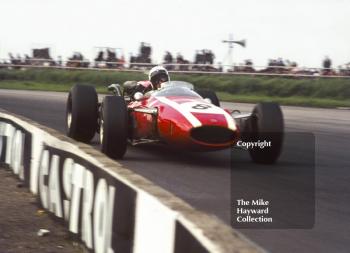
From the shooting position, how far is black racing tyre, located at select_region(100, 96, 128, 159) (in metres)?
8.51

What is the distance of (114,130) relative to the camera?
8.52 m

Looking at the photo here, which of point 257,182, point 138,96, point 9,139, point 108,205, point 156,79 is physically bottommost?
point 257,182

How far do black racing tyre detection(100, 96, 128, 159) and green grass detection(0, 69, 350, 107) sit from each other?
1604cm

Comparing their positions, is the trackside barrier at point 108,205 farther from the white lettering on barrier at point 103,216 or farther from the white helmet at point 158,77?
the white helmet at point 158,77

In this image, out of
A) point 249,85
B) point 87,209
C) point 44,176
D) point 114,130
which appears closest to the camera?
point 87,209

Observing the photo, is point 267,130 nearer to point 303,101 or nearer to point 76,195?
point 76,195

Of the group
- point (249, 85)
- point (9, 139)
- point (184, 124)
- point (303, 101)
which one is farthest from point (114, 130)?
point (249, 85)

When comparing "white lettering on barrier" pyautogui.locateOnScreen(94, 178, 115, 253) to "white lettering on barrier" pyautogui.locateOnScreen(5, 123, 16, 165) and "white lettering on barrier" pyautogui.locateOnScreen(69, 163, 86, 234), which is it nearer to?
"white lettering on barrier" pyautogui.locateOnScreen(69, 163, 86, 234)

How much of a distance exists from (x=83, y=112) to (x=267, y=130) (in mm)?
2742

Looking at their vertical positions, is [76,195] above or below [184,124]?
below

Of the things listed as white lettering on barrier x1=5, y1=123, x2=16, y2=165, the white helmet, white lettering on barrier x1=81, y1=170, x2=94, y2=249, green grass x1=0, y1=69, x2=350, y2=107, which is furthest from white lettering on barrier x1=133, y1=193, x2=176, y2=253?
green grass x1=0, y1=69, x2=350, y2=107

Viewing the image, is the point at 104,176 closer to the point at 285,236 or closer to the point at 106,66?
the point at 285,236

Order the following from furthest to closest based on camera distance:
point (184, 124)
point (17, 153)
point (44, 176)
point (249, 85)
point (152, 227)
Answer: point (249, 85), point (184, 124), point (17, 153), point (44, 176), point (152, 227)

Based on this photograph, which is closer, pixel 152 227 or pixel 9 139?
pixel 152 227
